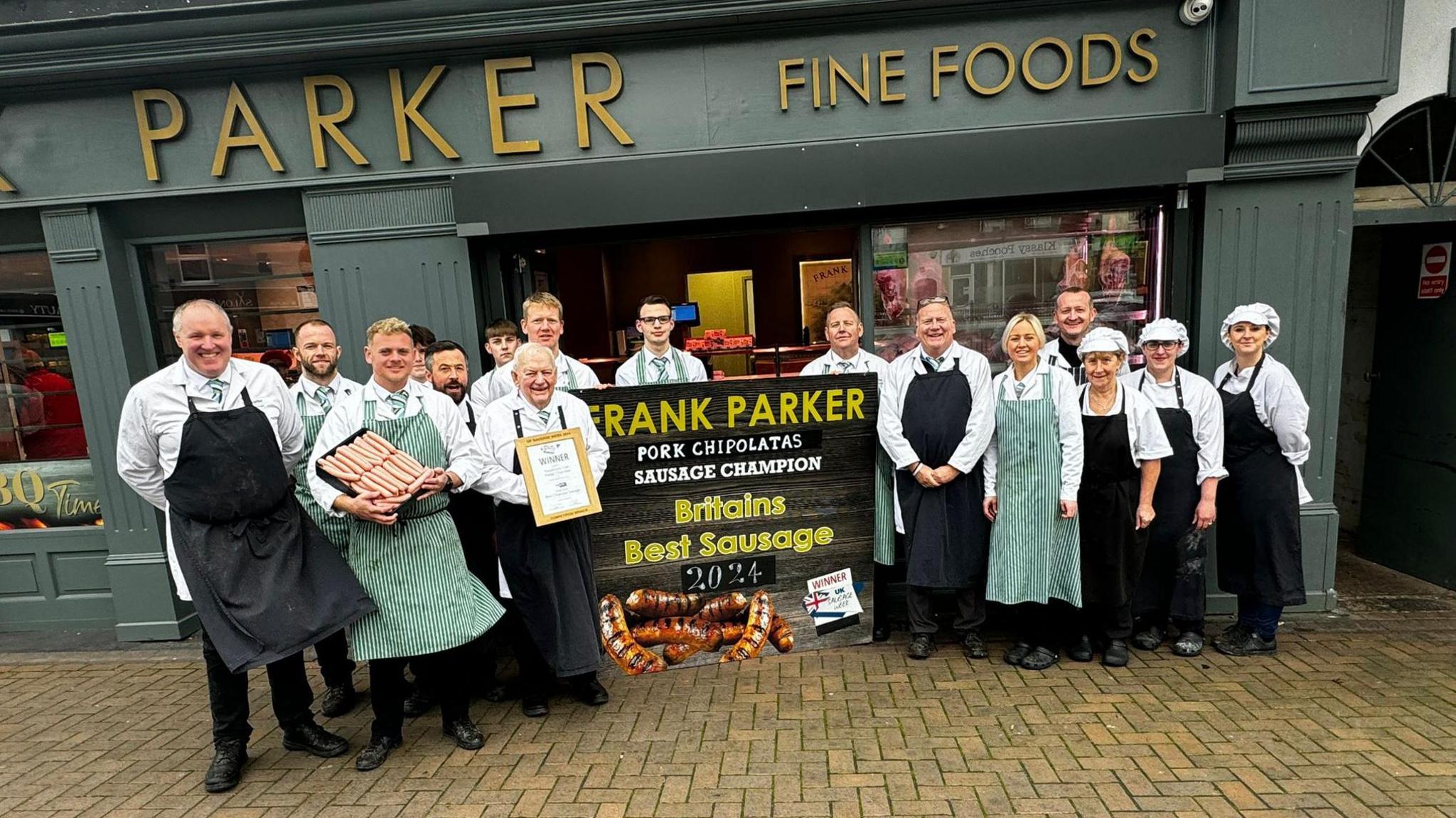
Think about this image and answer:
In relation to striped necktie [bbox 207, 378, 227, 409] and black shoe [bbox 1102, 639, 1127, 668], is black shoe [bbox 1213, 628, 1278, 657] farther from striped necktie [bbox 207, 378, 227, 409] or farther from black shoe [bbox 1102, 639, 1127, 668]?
striped necktie [bbox 207, 378, 227, 409]

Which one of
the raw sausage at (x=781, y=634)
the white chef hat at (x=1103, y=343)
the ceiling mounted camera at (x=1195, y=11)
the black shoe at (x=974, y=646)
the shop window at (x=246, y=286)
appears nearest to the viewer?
the white chef hat at (x=1103, y=343)

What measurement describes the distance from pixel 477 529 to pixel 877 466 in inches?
90.0

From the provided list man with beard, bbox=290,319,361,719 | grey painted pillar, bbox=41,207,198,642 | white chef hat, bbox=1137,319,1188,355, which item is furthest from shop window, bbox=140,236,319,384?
white chef hat, bbox=1137,319,1188,355

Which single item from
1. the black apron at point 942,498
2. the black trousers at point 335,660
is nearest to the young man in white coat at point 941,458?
the black apron at point 942,498

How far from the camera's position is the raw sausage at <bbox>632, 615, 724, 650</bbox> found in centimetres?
401

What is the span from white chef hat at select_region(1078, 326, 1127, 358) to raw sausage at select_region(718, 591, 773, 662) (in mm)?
2236

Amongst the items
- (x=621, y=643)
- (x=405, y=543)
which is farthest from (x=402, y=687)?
(x=621, y=643)

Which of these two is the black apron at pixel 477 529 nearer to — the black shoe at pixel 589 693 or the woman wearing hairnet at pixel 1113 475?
the black shoe at pixel 589 693

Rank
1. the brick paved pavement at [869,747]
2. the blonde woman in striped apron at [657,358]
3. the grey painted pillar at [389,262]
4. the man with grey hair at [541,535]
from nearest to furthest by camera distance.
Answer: the brick paved pavement at [869,747], the man with grey hair at [541,535], the blonde woman in striped apron at [657,358], the grey painted pillar at [389,262]

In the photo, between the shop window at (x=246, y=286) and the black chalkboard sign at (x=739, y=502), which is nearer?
the black chalkboard sign at (x=739, y=502)

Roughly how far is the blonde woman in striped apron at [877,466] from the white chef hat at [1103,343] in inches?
42.1

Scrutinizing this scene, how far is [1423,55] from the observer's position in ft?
14.4

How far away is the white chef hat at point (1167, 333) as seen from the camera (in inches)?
148

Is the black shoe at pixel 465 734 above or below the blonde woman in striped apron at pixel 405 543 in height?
below
